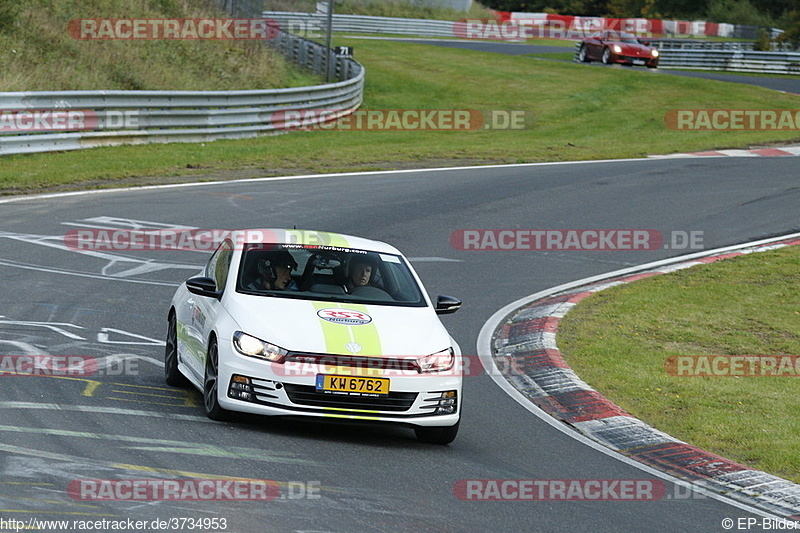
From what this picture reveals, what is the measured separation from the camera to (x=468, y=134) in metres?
31.7

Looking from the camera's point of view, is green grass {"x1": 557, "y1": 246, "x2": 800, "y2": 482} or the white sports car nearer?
the white sports car

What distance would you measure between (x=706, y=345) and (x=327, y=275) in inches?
181

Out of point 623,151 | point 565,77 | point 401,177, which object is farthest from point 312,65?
point 401,177

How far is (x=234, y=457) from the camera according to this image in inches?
284

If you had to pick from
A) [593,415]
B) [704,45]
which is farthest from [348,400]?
[704,45]

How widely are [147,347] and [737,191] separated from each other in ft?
46.7

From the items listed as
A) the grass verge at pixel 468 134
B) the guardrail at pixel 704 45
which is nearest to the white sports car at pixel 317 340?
the grass verge at pixel 468 134

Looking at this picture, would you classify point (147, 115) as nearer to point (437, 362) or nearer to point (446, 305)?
point (446, 305)

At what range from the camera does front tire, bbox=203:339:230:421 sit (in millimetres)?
8109

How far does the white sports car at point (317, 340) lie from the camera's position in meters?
7.99

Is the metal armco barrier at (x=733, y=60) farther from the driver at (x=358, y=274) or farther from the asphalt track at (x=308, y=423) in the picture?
the driver at (x=358, y=274)

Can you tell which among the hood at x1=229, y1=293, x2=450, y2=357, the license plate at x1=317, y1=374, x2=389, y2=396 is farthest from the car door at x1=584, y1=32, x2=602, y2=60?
the license plate at x1=317, y1=374, x2=389, y2=396

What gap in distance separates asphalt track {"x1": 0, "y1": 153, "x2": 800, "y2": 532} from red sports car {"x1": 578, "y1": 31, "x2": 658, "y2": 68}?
2497cm

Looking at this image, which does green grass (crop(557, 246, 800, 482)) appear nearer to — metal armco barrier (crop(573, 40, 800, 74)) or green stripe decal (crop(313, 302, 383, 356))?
green stripe decal (crop(313, 302, 383, 356))
